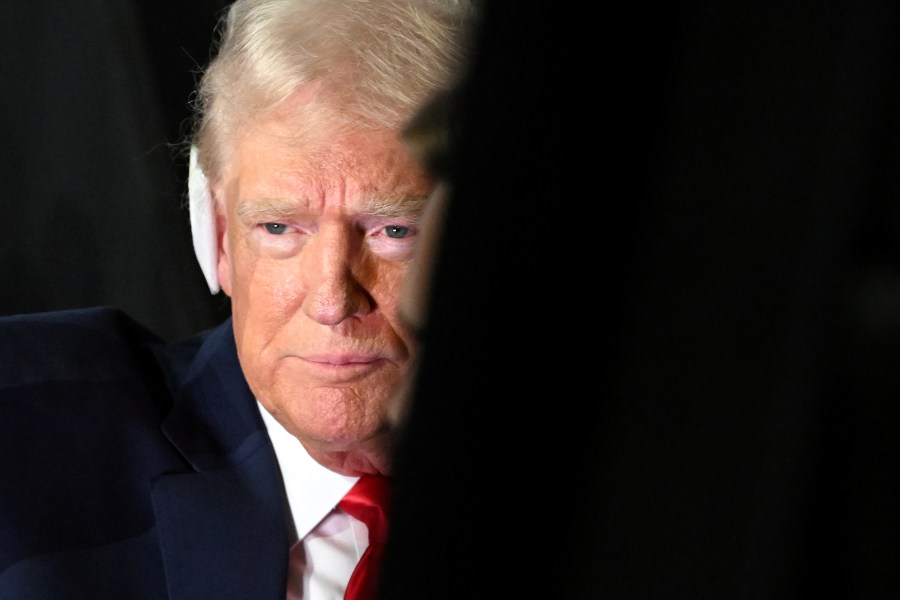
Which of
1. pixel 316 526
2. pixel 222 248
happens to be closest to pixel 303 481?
pixel 316 526

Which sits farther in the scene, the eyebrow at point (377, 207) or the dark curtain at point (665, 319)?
the eyebrow at point (377, 207)

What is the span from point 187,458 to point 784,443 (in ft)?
3.35

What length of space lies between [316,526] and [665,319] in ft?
3.28

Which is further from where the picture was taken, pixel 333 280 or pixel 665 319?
pixel 333 280

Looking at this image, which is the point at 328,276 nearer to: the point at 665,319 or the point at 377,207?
the point at 377,207

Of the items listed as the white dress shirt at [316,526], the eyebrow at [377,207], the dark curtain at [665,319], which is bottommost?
the white dress shirt at [316,526]

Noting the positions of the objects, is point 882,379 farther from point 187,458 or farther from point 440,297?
point 187,458

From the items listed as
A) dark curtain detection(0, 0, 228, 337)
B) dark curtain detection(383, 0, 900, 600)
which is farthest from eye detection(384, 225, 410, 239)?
dark curtain detection(383, 0, 900, 600)

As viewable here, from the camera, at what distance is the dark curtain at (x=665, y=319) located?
297 mm

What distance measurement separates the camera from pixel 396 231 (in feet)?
4.09

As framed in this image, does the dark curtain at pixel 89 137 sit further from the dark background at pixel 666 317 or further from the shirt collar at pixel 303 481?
the dark background at pixel 666 317

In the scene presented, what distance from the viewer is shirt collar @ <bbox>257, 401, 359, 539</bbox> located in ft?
4.14

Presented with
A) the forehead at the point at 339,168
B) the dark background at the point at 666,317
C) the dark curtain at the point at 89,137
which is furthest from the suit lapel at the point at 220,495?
the dark background at the point at 666,317

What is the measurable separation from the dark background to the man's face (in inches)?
35.0
